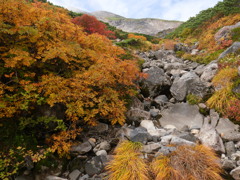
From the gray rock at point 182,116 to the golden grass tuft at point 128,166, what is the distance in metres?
2.64

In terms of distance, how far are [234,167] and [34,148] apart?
434cm

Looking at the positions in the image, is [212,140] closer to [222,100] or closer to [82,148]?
[222,100]

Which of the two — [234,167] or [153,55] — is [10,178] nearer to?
[234,167]

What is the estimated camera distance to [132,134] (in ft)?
14.0

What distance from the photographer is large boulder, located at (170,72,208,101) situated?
21.1 ft

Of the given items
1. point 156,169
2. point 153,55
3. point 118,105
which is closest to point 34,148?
point 118,105

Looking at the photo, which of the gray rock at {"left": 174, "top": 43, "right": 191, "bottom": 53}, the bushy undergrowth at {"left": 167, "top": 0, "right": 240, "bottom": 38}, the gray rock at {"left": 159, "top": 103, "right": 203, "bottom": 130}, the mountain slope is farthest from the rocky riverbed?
the mountain slope

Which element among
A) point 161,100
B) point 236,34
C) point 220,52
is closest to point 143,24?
point 236,34

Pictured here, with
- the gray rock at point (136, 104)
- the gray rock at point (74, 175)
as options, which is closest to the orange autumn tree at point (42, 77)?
the gray rock at point (74, 175)

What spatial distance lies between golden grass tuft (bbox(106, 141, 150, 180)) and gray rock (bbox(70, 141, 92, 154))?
750 mm

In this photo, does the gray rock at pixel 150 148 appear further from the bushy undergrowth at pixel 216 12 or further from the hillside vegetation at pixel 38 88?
the bushy undergrowth at pixel 216 12

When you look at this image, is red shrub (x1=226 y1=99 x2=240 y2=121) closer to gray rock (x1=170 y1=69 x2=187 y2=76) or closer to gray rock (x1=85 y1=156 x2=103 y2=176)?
gray rock (x1=170 y1=69 x2=187 y2=76)

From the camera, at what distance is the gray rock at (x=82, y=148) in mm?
3857

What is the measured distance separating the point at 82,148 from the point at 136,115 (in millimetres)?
2296
